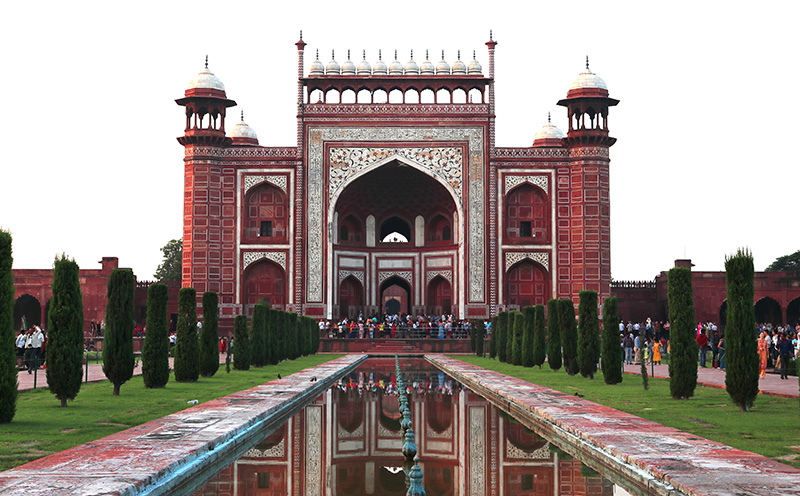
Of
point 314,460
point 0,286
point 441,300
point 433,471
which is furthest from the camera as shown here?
point 441,300

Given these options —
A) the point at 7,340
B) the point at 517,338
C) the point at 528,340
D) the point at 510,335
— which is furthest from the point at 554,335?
the point at 7,340

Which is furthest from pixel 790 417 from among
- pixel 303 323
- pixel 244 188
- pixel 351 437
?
pixel 244 188

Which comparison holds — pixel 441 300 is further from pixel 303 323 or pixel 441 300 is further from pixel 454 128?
pixel 303 323

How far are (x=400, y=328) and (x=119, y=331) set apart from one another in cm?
1592

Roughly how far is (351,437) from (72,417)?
251 centimetres

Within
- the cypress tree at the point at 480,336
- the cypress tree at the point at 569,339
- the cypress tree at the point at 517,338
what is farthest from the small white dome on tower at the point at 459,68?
the cypress tree at the point at 569,339

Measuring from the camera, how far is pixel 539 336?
15289mm

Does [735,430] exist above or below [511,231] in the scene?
below

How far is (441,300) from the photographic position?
2878 cm

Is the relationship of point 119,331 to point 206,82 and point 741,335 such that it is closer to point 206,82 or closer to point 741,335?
point 741,335

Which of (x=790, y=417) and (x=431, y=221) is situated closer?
(x=790, y=417)

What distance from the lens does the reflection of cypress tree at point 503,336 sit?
18.4m

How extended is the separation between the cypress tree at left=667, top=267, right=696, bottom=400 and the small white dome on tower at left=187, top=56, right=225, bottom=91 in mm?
19767

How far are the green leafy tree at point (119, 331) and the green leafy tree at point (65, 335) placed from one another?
44.8 inches
